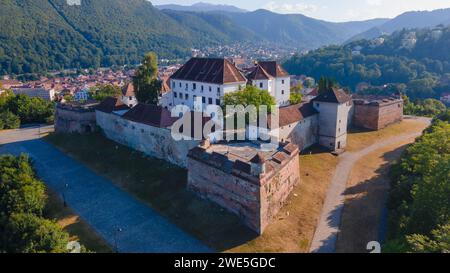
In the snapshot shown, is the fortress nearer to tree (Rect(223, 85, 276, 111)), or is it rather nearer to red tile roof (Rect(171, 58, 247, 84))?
red tile roof (Rect(171, 58, 247, 84))

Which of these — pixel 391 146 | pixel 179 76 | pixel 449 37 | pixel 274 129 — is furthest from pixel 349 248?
pixel 449 37

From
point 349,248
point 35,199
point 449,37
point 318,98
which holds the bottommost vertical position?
point 349,248

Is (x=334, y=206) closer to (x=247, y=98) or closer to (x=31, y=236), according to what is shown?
(x=247, y=98)

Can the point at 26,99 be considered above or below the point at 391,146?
above

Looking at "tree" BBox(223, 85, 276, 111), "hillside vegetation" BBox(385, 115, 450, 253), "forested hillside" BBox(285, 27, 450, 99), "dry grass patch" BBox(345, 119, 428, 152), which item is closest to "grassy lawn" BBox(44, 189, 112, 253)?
"tree" BBox(223, 85, 276, 111)
